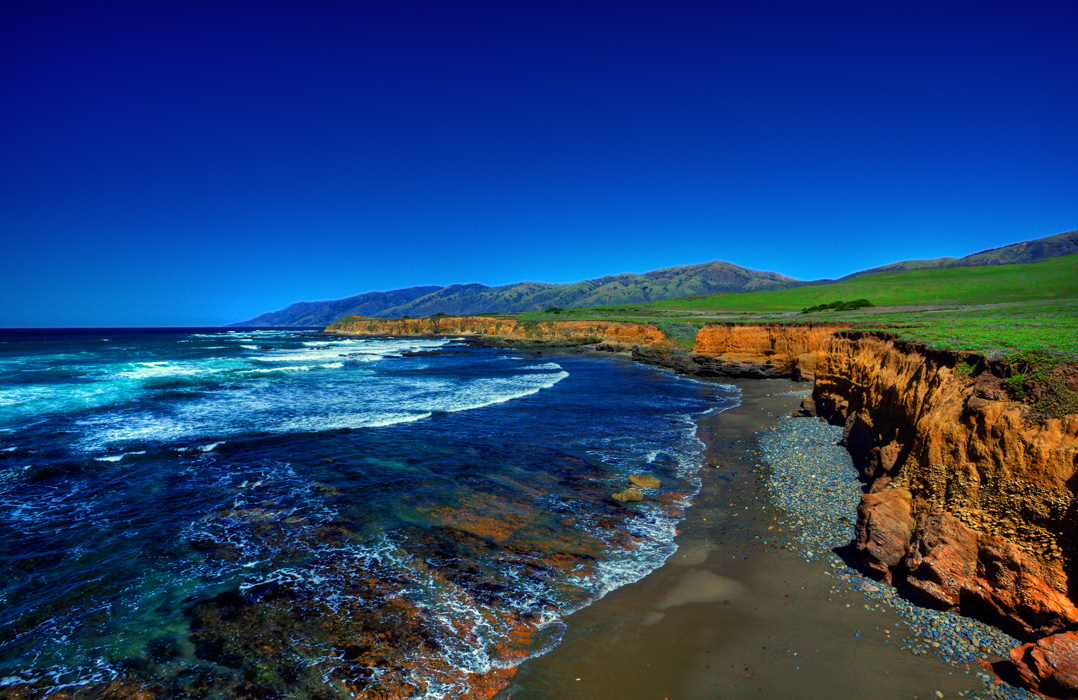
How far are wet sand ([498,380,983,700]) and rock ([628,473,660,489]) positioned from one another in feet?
11.4

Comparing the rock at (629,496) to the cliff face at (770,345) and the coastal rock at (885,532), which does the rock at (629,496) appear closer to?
the coastal rock at (885,532)

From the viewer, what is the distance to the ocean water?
23.5ft

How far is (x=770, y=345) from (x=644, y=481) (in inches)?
1177

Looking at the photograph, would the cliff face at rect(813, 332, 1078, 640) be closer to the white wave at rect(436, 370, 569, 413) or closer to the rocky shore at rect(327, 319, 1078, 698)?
the rocky shore at rect(327, 319, 1078, 698)

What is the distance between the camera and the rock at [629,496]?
1344 centimetres

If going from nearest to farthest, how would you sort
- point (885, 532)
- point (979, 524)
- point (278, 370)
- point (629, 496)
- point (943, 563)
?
1. point (979, 524)
2. point (943, 563)
3. point (885, 532)
4. point (629, 496)
5. point (278, 370)

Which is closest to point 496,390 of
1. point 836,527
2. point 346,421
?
point 346,421

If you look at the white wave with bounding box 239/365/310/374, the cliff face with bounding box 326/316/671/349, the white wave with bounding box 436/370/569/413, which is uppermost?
the cliff face with bounding box 326/316/671/349

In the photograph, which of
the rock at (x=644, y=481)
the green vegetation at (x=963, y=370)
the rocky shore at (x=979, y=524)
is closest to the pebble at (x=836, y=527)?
the rocky shore at (x=979, y=524)

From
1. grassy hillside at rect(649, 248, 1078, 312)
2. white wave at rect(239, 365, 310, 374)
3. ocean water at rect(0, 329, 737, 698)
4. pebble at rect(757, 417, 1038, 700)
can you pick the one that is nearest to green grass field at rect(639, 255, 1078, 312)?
grassy hillside at rect(649, 248, 1078, 312)

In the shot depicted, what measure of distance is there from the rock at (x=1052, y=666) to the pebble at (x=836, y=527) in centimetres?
20

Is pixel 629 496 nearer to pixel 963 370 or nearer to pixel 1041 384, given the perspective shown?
pixel 963 370

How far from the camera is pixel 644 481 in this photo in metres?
14.7

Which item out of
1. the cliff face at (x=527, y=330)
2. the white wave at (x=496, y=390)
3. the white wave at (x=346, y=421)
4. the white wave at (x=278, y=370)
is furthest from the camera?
the cliff face at (x=527, y=330)
